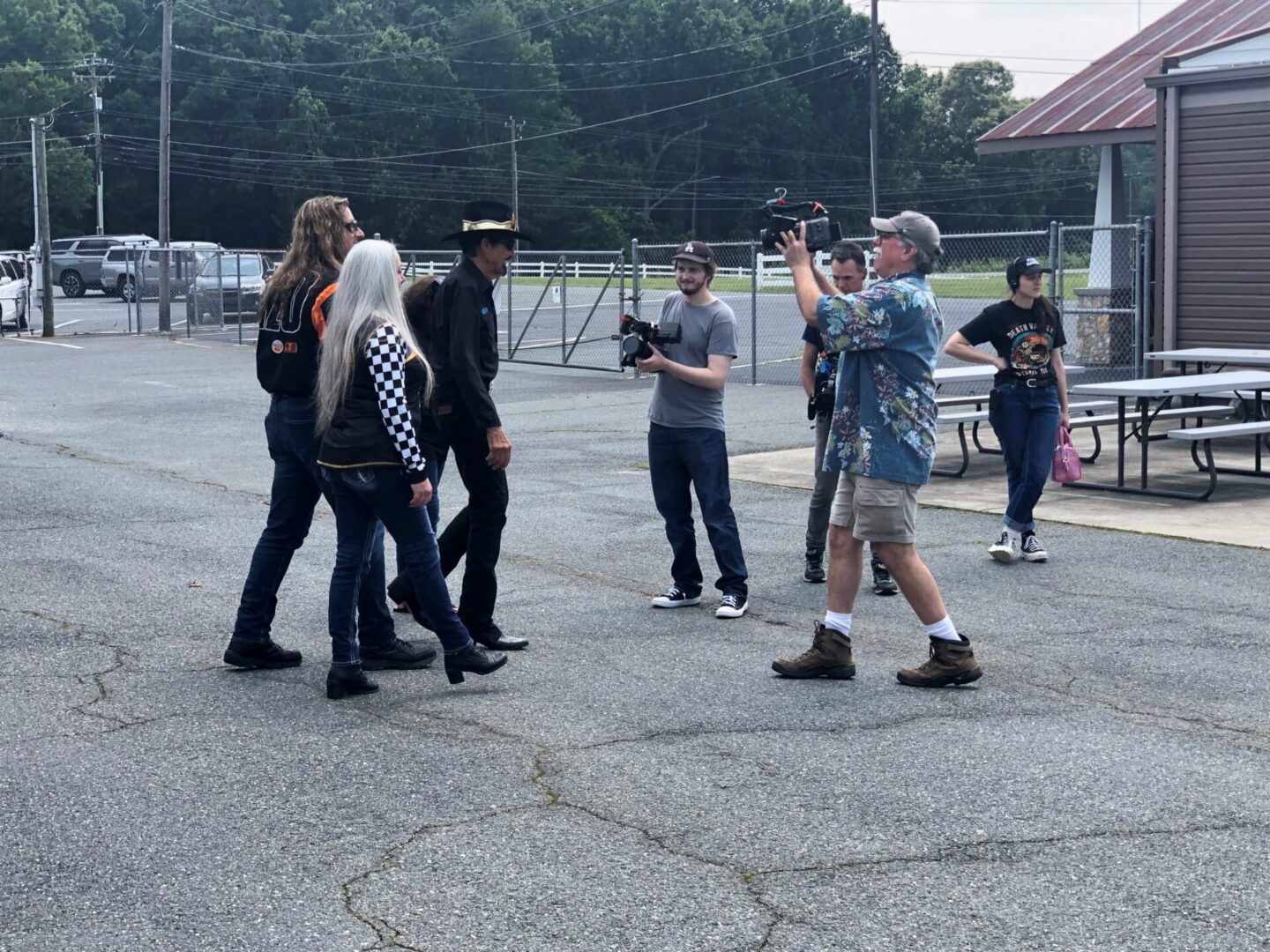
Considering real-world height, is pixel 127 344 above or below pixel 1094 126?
below

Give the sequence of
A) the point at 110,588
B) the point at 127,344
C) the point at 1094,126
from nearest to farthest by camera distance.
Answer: the point at 110,588, the point at 1094,126, the point at 127,344

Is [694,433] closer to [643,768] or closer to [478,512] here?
[478,512]

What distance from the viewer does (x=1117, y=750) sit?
5.52 metres

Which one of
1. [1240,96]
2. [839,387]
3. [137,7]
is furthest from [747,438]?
[137,7]

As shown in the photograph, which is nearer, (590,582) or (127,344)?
(590,582)

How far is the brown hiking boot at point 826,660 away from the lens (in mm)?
6484

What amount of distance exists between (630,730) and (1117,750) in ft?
5.58

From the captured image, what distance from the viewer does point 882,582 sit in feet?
27.2

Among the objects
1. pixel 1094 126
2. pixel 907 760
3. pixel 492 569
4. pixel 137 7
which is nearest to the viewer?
pixel 907 760

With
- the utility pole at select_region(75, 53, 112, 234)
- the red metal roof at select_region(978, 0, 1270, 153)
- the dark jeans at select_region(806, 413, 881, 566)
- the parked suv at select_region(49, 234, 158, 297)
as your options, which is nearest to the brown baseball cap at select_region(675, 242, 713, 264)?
the dark jeans at select_region(806, 413, 881, 566)

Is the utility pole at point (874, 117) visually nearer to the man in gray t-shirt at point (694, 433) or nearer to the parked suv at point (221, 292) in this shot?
the parked suv at point (221, 292)

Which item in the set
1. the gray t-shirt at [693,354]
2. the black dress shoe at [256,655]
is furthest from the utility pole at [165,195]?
the black dress shoe at [256,655]

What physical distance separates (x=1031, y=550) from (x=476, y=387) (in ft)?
12.9

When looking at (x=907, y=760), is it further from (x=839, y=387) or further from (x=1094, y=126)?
(x=1094, y=126)
